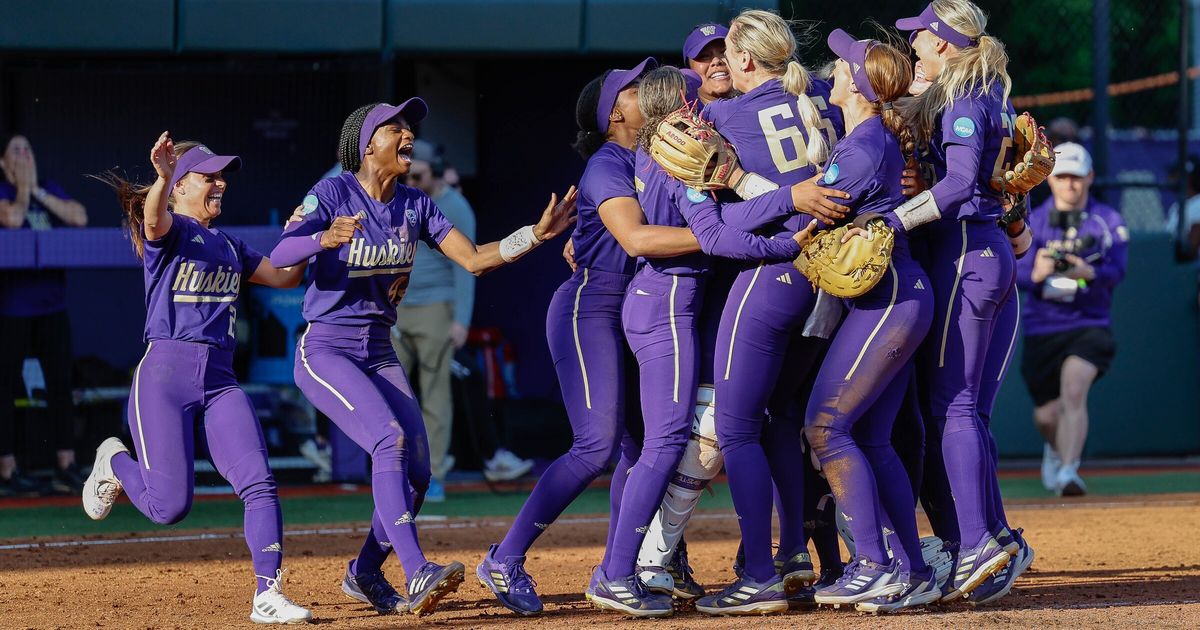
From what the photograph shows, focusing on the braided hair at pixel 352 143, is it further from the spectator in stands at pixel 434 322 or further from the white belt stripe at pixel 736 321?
the spectator in stands at pixel 434 322

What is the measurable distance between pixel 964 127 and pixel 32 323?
6439 mm

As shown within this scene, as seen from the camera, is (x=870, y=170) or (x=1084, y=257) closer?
(x=870, y=170)

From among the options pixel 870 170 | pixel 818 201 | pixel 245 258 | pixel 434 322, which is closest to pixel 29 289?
pixel 434 322

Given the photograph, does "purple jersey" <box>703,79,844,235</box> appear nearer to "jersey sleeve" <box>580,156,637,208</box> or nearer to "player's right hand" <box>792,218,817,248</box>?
"player's right hand" <box>792,218,817,248</box>

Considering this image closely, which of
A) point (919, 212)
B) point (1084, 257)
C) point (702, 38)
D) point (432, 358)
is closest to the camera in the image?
point (919, 212)

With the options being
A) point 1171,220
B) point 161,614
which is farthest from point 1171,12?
point 161,614

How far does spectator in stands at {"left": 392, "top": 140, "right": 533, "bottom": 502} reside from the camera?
945 cm

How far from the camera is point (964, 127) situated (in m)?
5.37

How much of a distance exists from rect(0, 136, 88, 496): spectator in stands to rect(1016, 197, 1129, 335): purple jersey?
6.14 meters

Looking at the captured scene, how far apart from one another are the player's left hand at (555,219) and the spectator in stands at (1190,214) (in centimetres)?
756

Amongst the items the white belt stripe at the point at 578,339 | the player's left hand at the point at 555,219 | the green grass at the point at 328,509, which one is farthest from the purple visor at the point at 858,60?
the green grass at the point at 328,509

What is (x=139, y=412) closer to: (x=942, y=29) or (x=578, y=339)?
(x=578, y=339)

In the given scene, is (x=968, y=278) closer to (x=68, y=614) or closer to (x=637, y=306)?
(x=637, y=306)

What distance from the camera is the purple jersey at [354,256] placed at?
5.64 m
